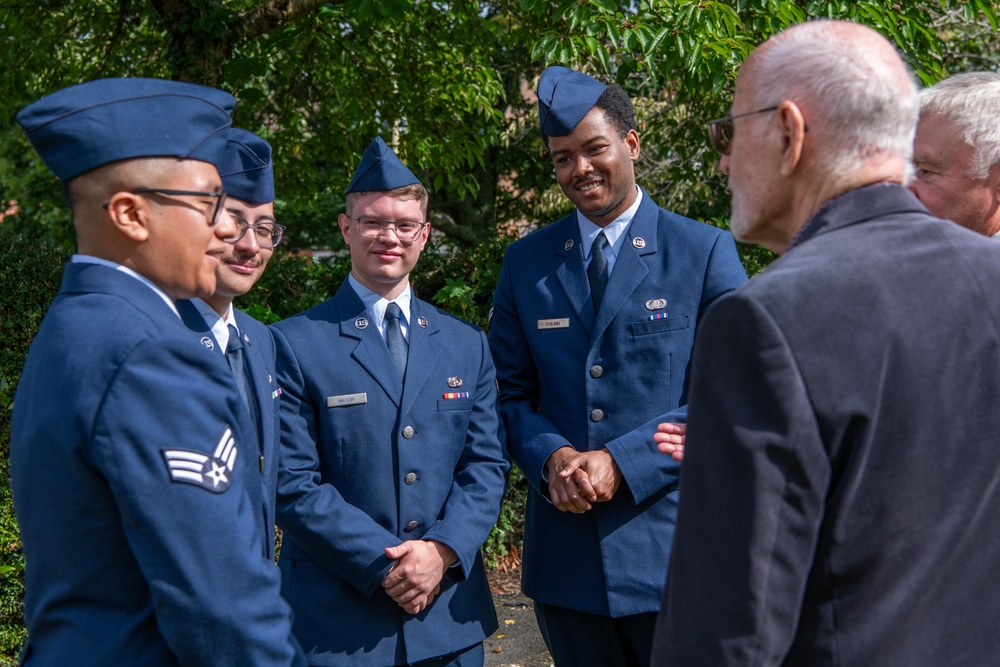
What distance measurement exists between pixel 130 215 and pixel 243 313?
1.11 meters

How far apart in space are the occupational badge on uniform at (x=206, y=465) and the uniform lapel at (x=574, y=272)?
A: 64.6 inches

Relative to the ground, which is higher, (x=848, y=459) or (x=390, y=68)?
(x=390, y=68)

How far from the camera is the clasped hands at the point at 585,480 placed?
2922 millimetres

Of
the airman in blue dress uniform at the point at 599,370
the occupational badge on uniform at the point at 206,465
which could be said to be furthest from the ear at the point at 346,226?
the occupational badge on uniform at the point at 206,465

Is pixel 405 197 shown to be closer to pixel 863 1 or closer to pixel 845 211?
pixel 845 211

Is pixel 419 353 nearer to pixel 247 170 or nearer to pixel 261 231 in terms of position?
pixel 261 231

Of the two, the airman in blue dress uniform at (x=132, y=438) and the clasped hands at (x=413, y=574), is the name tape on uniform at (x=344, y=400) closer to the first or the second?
the clasped hands at (x=413, y=574)

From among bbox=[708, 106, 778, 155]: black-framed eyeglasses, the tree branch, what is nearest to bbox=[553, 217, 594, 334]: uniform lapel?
bbox=[708, 106, 778, 155]: black-framed eyeglasses

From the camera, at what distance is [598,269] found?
3.25 metres

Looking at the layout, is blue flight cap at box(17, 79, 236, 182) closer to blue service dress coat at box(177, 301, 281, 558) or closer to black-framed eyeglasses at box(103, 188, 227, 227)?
black-framed eyeglasses at box(103, 188, 227, 227)

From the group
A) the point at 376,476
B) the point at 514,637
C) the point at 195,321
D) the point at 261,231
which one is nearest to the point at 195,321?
the point at 195,321

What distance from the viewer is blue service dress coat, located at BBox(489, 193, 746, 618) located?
2980 millimetres

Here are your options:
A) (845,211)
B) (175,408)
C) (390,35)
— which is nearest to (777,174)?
(845,211)

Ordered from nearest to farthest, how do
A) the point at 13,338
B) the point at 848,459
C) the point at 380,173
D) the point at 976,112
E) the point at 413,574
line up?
the point at 848,459 < the point at 976,112 < the point at 413,574 < the point at 380,173 < the point at 13,338
